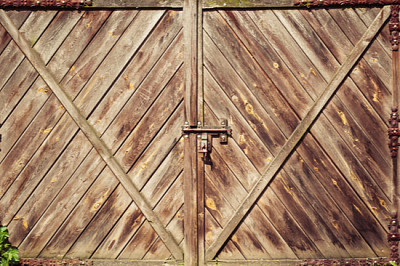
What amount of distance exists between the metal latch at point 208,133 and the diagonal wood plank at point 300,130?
1.58ft

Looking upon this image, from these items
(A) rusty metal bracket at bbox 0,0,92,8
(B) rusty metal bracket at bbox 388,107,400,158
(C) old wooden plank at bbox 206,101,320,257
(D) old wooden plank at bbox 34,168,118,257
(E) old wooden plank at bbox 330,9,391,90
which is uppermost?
(E) old wooden plank at bbox 330,9,391,90

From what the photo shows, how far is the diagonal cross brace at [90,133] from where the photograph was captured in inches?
97.7

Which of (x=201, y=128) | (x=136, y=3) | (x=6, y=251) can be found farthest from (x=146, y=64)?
(x=6, y=251)

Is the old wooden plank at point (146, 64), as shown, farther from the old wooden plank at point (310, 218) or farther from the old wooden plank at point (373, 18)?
the old wooden plank at point (373, 18)

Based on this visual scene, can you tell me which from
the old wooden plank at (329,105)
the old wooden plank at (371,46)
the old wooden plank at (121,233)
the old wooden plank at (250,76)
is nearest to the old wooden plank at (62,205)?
the old wooden plank at (121,233)

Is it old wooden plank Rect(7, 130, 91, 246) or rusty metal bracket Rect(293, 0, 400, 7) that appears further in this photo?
old wooden plank Rect(7, 130, 91, 246)

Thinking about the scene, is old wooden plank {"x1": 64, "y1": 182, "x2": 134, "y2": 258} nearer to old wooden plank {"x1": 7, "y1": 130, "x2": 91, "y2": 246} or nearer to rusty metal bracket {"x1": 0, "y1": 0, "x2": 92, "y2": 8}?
old wooden plank {"x1": 7, "y1": 130, "x2": 91, "y2": 246}

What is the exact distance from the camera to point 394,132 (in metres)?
2.44

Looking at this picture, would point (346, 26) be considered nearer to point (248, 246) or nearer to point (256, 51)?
point (256, 51)

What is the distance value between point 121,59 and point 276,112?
56.4 inches

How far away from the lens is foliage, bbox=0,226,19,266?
2.38m

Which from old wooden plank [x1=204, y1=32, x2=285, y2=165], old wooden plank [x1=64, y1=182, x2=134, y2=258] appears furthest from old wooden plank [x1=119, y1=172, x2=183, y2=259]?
old wooden plank [x1=204, y1=32, x2=285, y2=165]

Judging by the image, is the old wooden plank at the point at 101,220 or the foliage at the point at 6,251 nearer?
the foliage at the point at 6,251

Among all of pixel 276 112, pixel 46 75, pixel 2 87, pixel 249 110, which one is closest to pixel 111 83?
pixel 46 75
